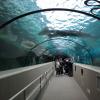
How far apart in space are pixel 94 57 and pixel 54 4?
522 inches

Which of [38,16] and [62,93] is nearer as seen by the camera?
[38,16]

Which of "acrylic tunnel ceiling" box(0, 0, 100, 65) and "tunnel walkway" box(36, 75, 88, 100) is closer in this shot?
"acrylic tunnel ceiling" box(0, 0, 100, 65)

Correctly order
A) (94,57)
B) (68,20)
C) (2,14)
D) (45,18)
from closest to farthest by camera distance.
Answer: (2,14), (45,18), (68,20), (94,57)

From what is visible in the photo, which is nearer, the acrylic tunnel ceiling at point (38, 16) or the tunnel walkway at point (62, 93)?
the acrylic tunnel ceiling at point (38, 16)

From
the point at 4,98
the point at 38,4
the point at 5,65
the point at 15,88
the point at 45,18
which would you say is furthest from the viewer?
the point at 45,18

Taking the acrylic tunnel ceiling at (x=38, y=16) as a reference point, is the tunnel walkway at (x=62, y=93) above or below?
below

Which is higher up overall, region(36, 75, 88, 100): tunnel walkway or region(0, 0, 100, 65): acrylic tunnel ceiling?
region(0, 0, 100, 65): acrylic tunnel ceiling

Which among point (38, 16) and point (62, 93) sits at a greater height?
point (38, 16)

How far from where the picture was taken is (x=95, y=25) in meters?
14.0

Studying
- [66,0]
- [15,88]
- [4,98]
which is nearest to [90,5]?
[66,0]

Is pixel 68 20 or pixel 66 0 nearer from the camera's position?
pixel 66 0

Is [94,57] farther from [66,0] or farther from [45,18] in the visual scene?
[66,0]

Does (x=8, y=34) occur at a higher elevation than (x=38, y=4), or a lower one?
lower

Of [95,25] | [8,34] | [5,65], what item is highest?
[95,25]
